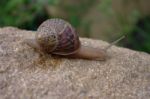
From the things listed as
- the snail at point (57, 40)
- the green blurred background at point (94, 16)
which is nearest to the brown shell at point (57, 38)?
the snail at point (57, 40)

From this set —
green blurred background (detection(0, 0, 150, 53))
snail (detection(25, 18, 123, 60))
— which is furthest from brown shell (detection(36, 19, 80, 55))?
green blurred background (detection(0, 0, 150, 53))

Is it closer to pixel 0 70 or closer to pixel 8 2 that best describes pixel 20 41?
pixel 0 70

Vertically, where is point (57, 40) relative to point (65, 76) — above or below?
above

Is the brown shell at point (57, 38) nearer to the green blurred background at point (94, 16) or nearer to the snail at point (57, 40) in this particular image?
the snail at point (57, 40)

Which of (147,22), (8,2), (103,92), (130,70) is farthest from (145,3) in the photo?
(103,92)

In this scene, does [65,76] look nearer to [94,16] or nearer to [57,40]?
[57,40]

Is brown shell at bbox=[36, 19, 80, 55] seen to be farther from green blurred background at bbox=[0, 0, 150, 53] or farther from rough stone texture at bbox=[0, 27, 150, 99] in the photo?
green blurred background at bbox=[0, 0, 150, 53]

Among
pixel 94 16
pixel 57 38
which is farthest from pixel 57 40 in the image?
pixel 94 16
